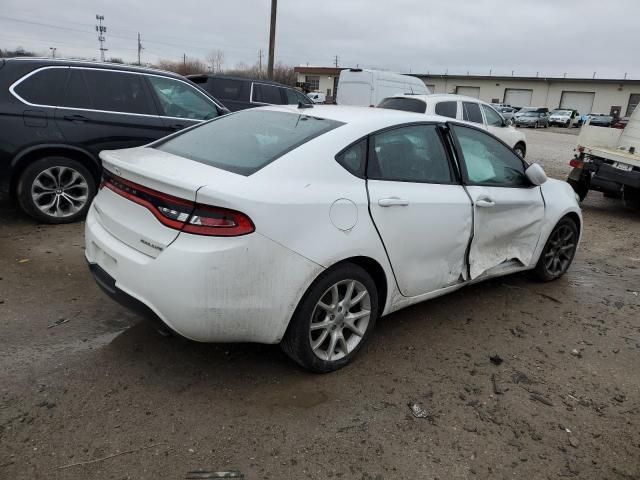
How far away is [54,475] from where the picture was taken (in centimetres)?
224

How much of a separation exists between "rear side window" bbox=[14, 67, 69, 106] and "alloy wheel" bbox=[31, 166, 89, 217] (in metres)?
0.72

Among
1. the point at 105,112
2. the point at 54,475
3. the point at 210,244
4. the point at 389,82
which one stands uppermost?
the point at 389,82

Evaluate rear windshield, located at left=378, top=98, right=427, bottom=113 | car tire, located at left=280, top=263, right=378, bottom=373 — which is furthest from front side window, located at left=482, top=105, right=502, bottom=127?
car tire, located at left=280, top=263, right=378, bottom=373

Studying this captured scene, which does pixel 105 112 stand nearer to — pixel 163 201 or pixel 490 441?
pixel 163 201

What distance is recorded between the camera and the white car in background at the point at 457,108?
10.6m

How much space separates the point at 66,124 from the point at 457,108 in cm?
800

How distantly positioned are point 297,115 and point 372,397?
189 cm

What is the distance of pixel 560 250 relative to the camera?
16.2ft

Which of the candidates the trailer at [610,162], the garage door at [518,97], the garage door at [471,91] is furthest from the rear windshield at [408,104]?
the garage door at [471,91]

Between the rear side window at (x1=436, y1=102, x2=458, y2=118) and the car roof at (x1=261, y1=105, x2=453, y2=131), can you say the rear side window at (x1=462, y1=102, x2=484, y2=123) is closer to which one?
the rear side window at (x1=436, y1=102, x2=458, y2=118)

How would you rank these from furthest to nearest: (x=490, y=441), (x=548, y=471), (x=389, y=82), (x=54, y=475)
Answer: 1. (x=389, y=82)
2. (x=490, y=441)
3. (x=548, y=471)
4. (x=54, y=475)

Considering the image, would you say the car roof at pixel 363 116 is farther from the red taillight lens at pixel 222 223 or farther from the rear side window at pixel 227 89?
the rear side window at pixel 227 89

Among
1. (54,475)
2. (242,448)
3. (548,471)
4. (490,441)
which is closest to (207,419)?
(242,448)

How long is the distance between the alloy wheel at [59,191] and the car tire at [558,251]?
15.9 feet
